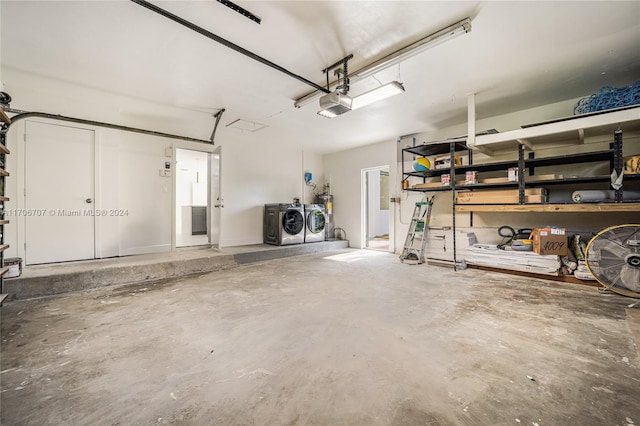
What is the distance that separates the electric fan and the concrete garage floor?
0.23 meters

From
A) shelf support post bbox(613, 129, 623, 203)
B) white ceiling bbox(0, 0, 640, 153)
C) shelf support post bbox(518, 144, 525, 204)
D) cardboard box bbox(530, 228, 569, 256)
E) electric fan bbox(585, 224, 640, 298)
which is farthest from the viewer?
shelf support post bbox(518, 144, 525, 204)

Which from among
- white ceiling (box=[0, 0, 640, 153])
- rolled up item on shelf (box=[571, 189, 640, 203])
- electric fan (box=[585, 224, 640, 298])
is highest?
white ceiling (box=[0, 0, 640, 153])

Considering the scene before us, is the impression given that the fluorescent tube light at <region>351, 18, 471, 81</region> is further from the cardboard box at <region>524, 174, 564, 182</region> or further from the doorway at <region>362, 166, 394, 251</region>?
the doorway at <region>362, 166, 394, 251</region>

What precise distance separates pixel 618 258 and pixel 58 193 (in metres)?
7.23

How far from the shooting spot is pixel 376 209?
361 inches

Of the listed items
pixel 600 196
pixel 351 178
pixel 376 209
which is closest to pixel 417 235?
pixel 351 178

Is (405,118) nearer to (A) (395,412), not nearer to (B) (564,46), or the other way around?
(B) (564,46)

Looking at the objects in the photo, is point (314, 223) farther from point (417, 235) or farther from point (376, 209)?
point (376, 209)

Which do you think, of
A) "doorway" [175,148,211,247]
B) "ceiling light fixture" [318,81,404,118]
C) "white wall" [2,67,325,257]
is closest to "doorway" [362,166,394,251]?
"white wall" [2,67,325,257]

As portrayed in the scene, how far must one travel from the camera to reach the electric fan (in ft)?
8.97

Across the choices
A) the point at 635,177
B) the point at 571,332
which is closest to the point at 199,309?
the point at 571,332

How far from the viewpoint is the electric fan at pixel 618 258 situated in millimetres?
2734

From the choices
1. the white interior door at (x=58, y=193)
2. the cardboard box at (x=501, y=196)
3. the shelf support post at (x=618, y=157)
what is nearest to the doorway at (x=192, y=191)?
the white interior door at (x=58, y=193)

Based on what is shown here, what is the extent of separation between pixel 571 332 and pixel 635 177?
2438 millimetres
